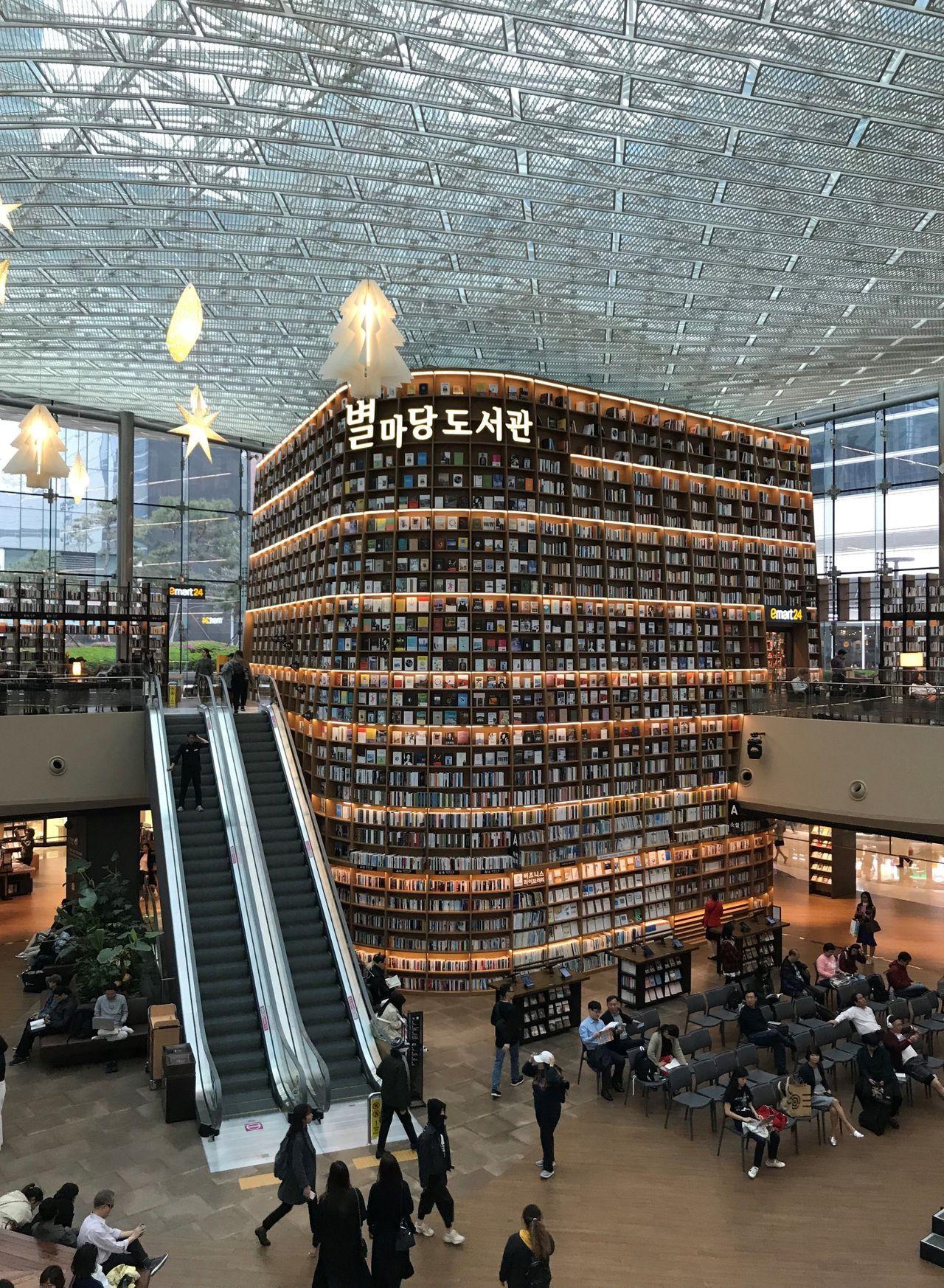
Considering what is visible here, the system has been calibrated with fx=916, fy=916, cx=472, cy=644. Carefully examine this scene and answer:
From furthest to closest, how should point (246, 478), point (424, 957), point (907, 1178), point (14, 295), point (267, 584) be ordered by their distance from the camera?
point (246, 478) < point (267, 584) < point (14, 295) < point (424, 957) < point (907, 1178)

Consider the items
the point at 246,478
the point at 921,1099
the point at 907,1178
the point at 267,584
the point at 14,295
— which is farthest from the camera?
the point at 246,478

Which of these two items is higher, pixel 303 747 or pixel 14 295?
pixel 14 295

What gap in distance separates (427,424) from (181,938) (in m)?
7.17

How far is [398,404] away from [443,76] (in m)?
5.09

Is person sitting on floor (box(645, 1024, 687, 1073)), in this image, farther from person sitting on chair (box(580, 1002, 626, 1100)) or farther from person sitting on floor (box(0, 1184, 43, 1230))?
person sitting on floor (box(0, 1184, 43, 1230))

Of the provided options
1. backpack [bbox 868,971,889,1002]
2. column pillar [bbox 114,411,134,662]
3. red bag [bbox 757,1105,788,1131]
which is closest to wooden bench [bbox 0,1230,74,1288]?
red bag [bbox 757,1105,788,1131]

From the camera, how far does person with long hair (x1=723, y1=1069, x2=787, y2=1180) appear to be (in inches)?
290

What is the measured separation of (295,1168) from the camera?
19.4 ft

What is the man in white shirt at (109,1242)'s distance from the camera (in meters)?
5.15

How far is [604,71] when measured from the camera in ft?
25.5

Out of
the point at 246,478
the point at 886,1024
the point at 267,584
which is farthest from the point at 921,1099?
the point at 246,478

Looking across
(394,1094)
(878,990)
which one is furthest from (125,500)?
(878,990)

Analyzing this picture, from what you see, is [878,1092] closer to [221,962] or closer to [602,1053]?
[602,1053]

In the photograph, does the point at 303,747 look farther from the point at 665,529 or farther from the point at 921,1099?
the point at 921,1099
